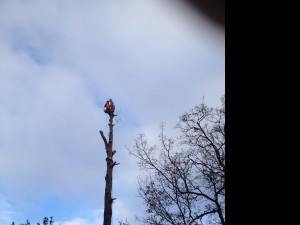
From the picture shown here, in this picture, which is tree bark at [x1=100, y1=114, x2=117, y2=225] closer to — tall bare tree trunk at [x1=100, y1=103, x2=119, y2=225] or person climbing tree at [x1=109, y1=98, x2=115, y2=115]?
tall bare tree trunk at [x1=100, y1=103, x2=119, y2=225]

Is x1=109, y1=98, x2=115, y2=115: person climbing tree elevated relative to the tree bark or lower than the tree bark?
elevated

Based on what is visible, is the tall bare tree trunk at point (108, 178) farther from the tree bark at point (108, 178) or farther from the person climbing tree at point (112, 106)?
the person climbing tree at point (112, 106)

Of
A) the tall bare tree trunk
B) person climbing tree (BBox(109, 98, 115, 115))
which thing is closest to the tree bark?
the tall bare tree trunk

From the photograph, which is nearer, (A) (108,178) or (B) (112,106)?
(A) (108,178)

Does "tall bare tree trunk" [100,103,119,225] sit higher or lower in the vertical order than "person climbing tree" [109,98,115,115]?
lower

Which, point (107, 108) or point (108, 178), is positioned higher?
point (107, 108)

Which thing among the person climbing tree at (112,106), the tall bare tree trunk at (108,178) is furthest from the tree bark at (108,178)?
the person climbing tree at (112,106)

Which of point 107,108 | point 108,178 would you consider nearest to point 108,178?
point 108,178

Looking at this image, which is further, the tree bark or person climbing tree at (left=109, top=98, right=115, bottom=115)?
person climbing tree at (left=109, top=98, right=115, bottom=115)

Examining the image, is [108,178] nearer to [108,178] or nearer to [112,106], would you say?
[108,178]

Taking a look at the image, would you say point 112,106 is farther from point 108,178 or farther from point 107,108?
point 108,178
